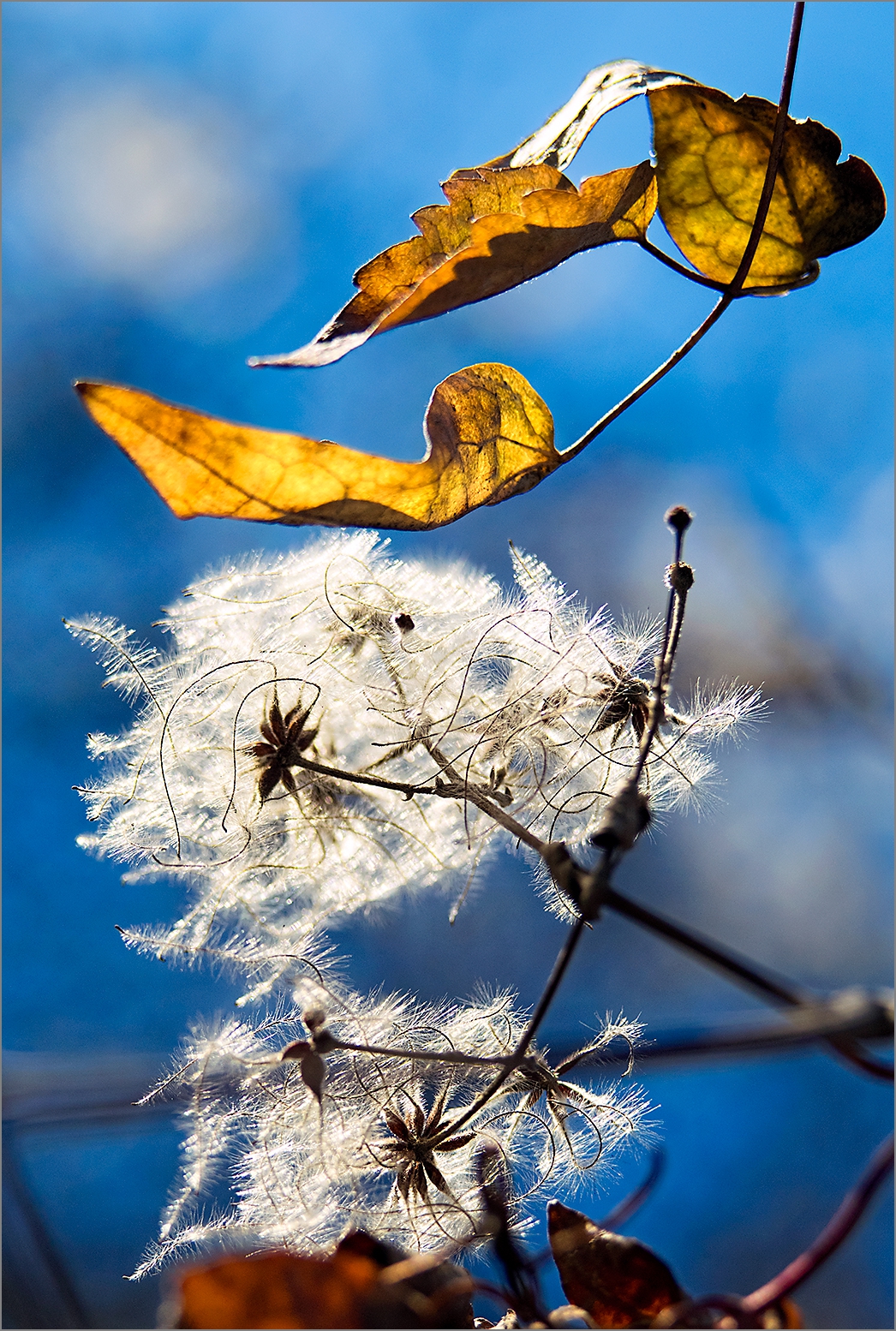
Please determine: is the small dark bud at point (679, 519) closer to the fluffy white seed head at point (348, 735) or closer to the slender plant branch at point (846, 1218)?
the fluffy white seed head at point (348, 735)

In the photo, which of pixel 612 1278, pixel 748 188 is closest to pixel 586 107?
pixel 748 188

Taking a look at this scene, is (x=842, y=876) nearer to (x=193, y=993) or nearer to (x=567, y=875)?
(x=193, y=993)

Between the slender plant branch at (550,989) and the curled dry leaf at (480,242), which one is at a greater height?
the curled dry leaf at (480,242)

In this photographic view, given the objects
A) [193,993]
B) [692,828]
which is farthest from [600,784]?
[193,993]

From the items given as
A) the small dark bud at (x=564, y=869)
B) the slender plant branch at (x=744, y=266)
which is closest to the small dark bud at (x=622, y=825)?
the small dark bud at (x=564, y=869)

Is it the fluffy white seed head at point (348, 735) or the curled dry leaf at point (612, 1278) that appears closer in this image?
the curled dry leaf at point (612, 1278)

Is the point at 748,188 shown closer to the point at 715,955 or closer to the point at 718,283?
the point at 718,283
